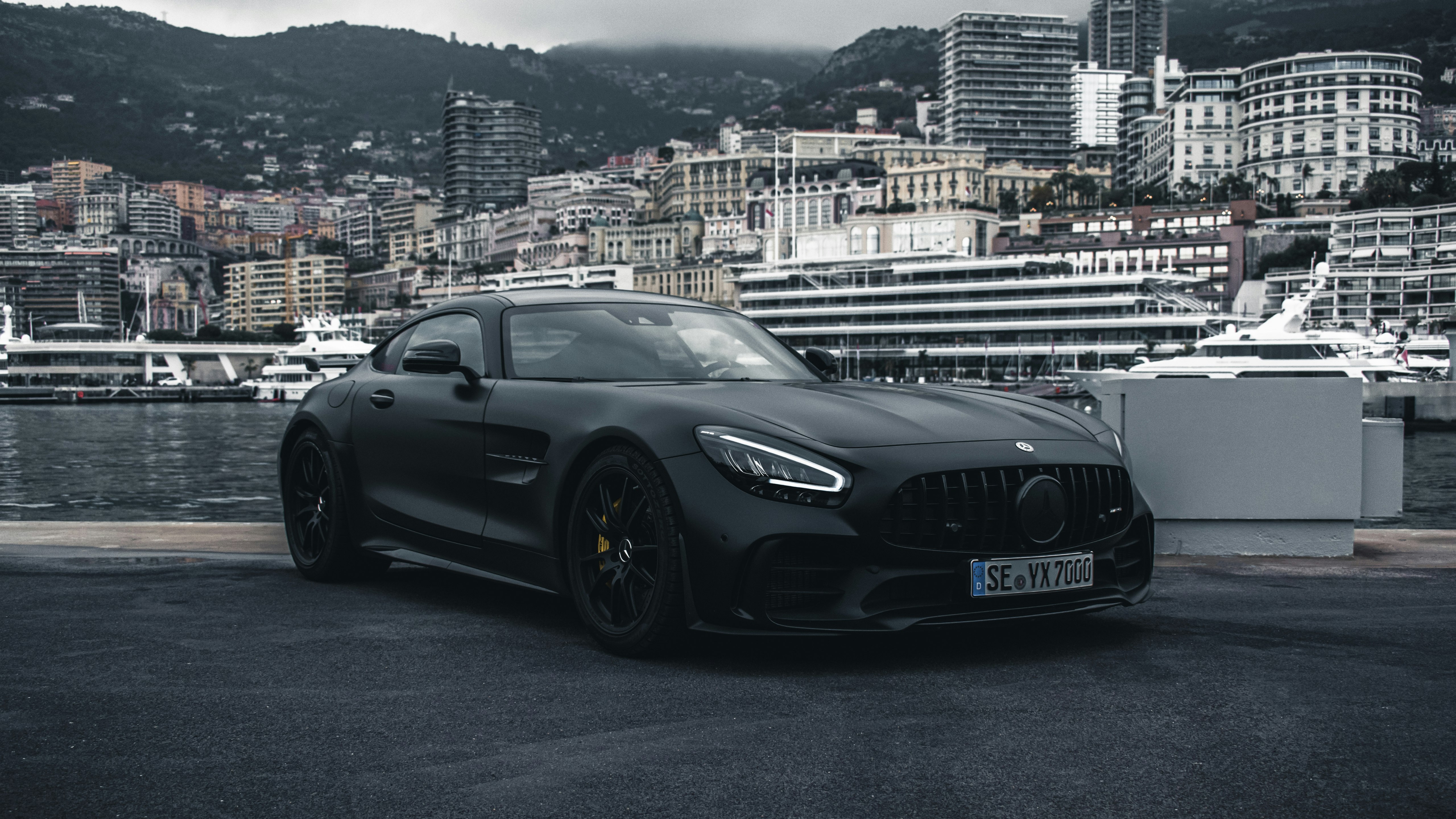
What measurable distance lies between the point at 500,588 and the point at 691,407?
1.97m

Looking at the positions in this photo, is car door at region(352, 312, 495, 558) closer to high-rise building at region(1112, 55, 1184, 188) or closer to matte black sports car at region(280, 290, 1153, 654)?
matte black sports car at region(280, 290, 1153, 654)

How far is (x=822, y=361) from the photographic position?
5324 millimetres

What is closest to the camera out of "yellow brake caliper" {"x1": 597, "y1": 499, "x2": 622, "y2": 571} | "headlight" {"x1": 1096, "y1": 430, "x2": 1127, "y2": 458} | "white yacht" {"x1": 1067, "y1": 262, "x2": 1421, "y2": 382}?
"yellow brake caliper" {"x1": 597, "y1": 499, "x2": 622, "y2": 571}

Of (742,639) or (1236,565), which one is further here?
(1236,565)

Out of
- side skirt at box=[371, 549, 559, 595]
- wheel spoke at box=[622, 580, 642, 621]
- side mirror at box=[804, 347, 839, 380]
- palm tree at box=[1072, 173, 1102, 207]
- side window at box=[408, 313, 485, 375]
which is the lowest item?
side skirt at box=[371, 549, 559, 595]

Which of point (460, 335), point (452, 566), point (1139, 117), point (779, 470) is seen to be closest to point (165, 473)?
point (460, 335)

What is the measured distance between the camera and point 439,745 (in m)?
2.99

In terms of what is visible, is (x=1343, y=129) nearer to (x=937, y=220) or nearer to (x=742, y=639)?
(x=937, y=220)

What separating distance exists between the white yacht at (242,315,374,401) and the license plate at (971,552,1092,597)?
97.6m

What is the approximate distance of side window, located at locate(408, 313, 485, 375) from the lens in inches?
194

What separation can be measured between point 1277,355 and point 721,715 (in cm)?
5613

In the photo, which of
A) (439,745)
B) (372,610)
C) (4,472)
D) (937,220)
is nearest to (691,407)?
(439,745)

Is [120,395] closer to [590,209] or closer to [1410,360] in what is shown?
[1410,360]

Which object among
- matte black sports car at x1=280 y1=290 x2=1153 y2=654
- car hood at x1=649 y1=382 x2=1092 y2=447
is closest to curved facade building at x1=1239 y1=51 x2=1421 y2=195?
car hood at x1=649 y1=382 x2=1092 y2=447
